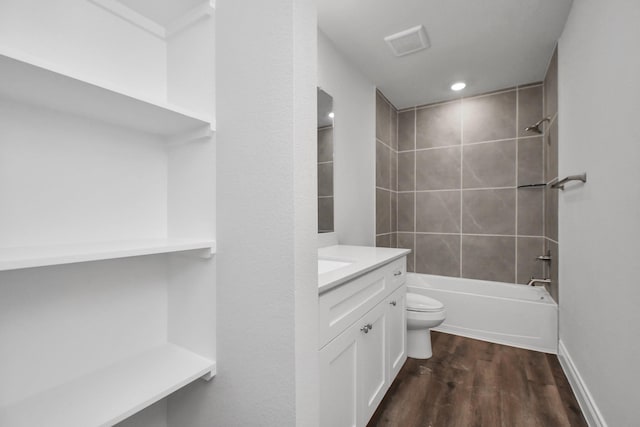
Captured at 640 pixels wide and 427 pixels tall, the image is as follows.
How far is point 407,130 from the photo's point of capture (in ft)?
10.9

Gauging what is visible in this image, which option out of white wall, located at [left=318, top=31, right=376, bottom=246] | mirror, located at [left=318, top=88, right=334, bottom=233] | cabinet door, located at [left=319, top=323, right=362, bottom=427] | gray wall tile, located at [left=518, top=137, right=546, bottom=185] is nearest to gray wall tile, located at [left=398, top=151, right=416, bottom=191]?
white wall, located at [left=318, top=31, right=376, bottom=246]

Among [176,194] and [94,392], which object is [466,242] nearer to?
[176,194]

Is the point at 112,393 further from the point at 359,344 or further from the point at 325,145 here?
the point at 325,145

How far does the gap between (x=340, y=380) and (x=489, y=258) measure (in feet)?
8.03

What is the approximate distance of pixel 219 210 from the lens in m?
0.99

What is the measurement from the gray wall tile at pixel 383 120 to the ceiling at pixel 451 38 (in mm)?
148

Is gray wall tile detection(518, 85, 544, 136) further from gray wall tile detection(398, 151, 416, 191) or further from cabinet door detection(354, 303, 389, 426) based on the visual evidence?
cabinet door detection(354, 303, 389, 426)

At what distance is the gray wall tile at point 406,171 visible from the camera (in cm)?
330

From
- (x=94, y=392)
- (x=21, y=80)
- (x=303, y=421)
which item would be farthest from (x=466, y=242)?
(x=21, y=80)

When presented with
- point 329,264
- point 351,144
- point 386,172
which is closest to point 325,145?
point 351,144

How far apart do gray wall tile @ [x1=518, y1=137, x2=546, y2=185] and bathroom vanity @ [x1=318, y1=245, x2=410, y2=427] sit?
5.90 ft

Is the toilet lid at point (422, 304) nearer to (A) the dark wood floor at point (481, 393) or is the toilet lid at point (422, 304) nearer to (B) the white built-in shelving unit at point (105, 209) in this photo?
(A) the dark wood floor at point (481, 393)

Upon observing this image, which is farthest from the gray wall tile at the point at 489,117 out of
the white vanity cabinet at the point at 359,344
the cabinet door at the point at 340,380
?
the cabinet door at the point at 340,380

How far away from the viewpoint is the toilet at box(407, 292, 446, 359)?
82.9 inches
